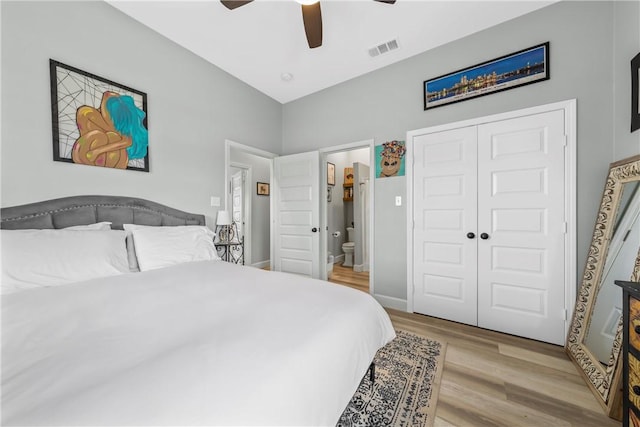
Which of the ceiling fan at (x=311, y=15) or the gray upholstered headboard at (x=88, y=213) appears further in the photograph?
the ceiling fan at (x=311, y=15)

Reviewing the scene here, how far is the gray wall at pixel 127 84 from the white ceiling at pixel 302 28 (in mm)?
229

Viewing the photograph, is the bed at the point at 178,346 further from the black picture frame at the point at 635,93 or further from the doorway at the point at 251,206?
the doorway at the point at 251,206

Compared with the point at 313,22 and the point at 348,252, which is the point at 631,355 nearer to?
the point at 313,22

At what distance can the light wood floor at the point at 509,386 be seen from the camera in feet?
4.40

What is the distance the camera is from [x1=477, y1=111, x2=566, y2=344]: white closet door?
2.08 meters

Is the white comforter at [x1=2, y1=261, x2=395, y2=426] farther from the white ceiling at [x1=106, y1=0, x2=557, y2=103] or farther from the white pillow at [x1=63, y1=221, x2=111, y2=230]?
the white ceiling at [x1=106, y1=0, x2=557, y2=103]

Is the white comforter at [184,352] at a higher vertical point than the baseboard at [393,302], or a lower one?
higher

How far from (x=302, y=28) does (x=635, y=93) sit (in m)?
2.67

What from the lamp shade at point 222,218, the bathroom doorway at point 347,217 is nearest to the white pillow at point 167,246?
the lamp shade at point 222,218

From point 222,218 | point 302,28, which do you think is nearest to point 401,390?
point 222,218

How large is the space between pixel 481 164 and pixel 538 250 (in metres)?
0.93

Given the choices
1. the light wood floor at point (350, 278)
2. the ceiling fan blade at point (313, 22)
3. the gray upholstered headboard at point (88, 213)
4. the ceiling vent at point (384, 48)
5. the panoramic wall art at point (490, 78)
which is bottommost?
the light wood floor at point (350, 278)

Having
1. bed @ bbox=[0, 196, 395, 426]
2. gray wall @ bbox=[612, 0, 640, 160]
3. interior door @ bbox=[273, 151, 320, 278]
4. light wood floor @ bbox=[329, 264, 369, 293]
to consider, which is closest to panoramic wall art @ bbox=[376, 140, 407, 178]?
interior door @ bbox=[273, 151, 320, 278]

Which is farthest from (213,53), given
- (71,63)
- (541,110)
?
(541,110)
